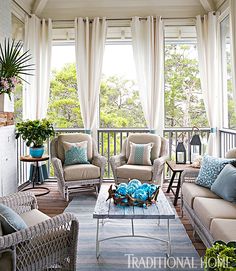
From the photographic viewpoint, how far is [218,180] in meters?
2.82

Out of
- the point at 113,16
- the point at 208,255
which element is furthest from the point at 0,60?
the point at 208,255

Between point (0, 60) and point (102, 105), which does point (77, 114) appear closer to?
point (102, 105)

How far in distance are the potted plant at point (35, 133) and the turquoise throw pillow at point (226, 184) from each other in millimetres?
2711

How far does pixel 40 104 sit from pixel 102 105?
1.19m

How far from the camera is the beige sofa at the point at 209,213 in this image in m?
2.06

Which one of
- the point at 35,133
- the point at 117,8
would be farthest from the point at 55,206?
the point at 117,8

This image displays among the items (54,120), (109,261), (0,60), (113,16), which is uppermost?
(113,16)

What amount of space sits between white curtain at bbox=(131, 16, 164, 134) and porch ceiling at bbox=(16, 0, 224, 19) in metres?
0.24

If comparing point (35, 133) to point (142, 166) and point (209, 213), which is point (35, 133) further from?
point (209, 213)

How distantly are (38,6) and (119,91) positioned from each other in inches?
86.0

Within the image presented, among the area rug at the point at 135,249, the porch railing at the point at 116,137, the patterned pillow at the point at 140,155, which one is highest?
the porch railing at the point at 116,137

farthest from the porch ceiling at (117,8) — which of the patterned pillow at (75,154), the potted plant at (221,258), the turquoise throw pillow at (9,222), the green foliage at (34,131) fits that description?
the potted plant at (221,258)

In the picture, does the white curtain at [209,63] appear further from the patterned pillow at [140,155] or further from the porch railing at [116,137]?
the patterned pillow at [140,155]

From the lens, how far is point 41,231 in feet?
5.81
